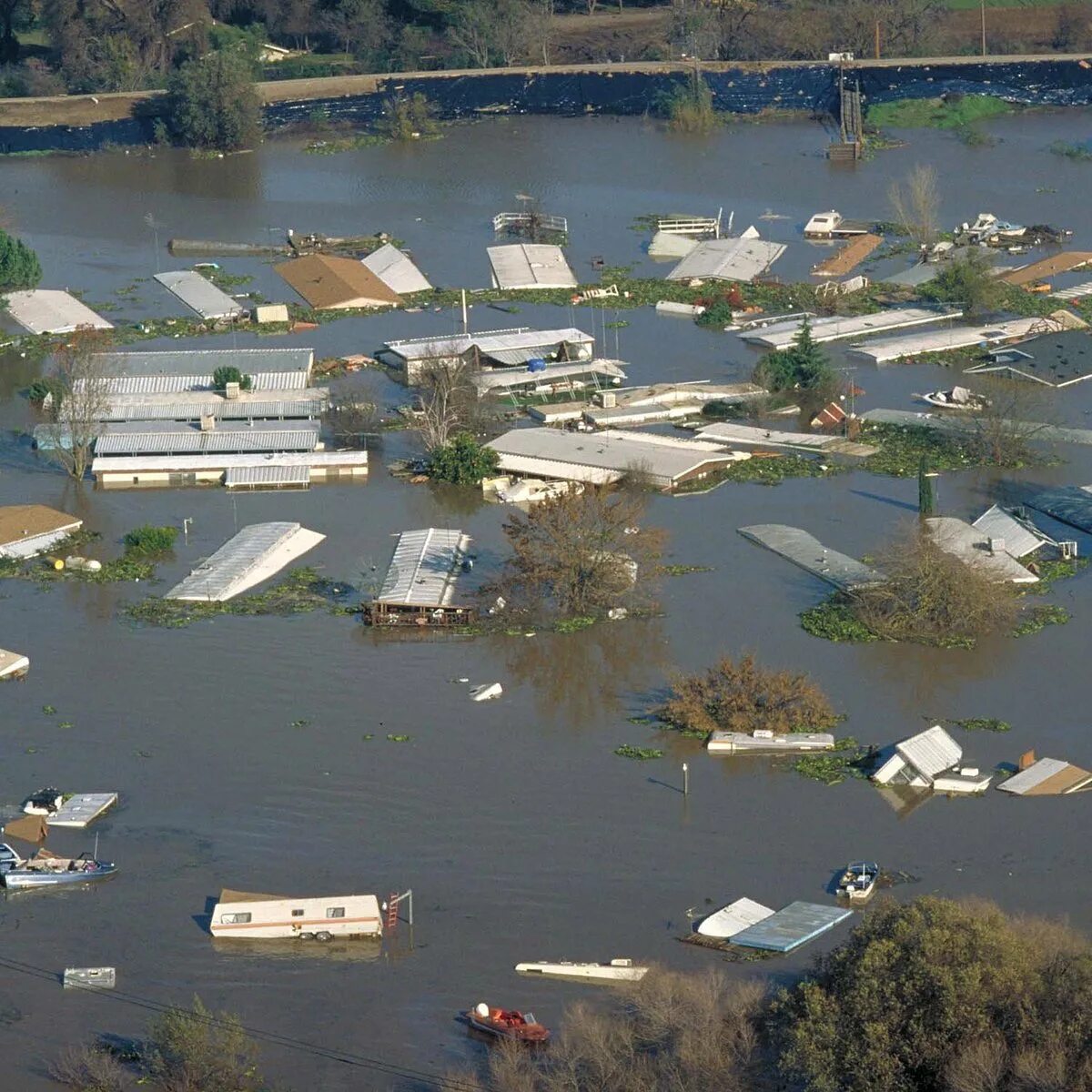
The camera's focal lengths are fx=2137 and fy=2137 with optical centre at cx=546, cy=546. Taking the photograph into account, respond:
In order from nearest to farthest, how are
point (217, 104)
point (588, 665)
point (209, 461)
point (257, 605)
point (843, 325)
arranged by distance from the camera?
point (588, 665) → point (257, 605) → point (209, 461) → point (843, 325) → point (217, 104)

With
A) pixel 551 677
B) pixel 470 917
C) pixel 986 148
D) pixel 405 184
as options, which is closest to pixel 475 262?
pixel 405 184

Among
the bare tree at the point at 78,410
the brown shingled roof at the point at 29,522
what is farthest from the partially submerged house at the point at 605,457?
the brown shingled roof at the point at 29,522

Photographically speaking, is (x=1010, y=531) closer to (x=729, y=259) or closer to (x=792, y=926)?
(x=792, y=926)

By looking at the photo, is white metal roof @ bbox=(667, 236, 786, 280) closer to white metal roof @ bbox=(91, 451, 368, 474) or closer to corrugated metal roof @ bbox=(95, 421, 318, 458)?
corrugated metal roof @ bbox=(95, 421, 318, 458)

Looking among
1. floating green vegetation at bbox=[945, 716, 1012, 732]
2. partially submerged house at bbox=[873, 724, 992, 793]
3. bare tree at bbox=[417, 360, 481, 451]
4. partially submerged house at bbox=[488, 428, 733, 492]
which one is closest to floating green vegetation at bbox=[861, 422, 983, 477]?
partially submerged house at bbox=[488, 428, 733, 492]

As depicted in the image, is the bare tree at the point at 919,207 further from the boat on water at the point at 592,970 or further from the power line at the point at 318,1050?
the power line at the point at 318,1050

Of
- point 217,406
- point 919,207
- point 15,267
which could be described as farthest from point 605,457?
point 919,207
